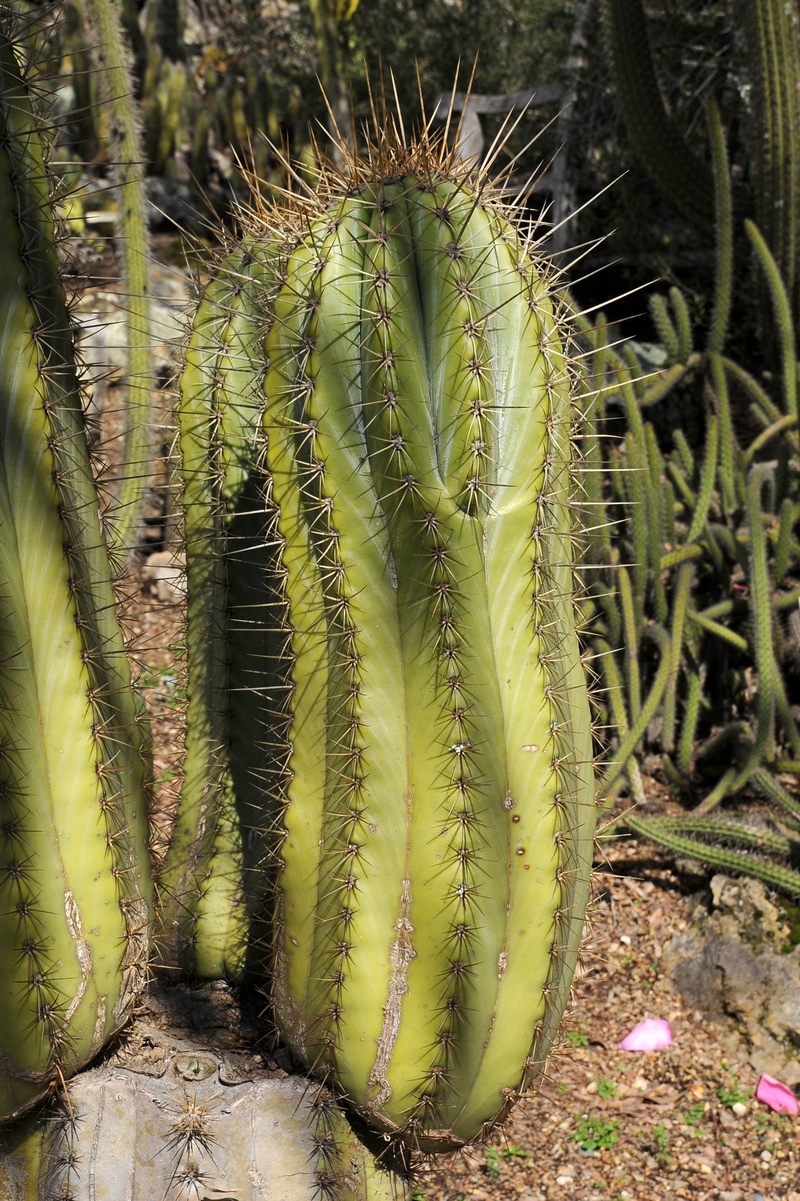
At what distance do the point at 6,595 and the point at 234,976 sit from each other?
2.77 ft

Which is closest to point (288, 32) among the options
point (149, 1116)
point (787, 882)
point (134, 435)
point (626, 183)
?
point (626, 183)

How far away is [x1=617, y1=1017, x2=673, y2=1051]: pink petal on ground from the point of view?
253 centimetres

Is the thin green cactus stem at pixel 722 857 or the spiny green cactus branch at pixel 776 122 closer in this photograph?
the thin green cactus stem at pixel 722 857

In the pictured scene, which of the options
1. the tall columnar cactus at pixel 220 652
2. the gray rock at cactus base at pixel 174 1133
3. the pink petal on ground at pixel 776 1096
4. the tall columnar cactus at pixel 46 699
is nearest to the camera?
the tall columnar cactus at pixel 46 699

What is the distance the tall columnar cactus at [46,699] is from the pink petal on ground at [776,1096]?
5.24 feet

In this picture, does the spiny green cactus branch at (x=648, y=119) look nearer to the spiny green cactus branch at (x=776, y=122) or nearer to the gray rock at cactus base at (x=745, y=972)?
the spiny green cactus branch at (x=776, y=122)

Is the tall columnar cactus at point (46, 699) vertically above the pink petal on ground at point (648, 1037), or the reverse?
the tall columnar cactus at point (46, 699)

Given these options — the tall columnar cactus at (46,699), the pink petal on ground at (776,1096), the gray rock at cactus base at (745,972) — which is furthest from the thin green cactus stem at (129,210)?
the pink petal on ground at (776,1096)

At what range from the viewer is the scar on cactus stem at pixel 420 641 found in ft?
4.52

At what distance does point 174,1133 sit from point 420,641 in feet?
2.45

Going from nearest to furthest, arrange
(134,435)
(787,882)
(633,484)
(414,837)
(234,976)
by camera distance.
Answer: (414,837) < (234,976) < (787,882) < (633,484) < (134,435)

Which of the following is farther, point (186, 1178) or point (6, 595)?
point (186, 1178)

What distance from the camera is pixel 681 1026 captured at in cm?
261

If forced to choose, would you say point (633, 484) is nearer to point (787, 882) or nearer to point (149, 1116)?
point (787, 882)
